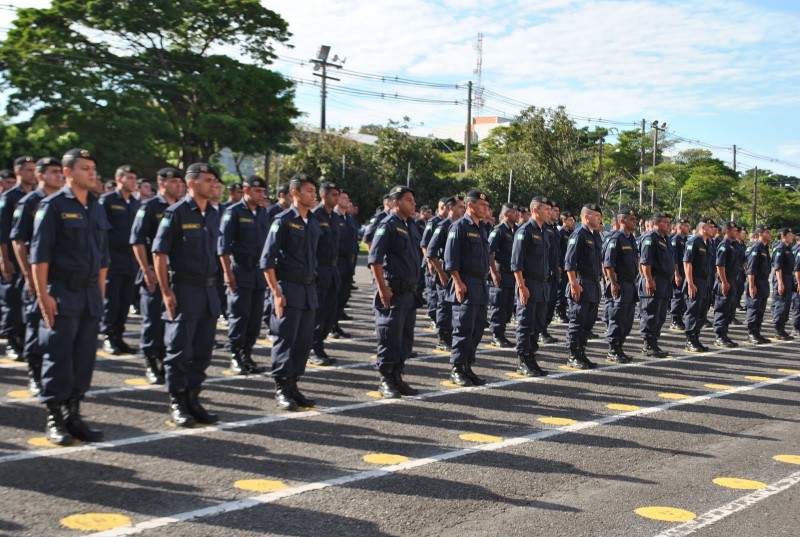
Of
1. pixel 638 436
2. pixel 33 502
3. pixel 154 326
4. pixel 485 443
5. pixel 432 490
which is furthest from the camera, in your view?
pixel 154 326

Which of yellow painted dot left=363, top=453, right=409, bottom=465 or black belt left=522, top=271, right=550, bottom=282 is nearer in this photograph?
yellow painted dot left=363, top=453, right=409, bottom=465

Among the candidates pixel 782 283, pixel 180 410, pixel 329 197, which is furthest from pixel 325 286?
pixel 782 283

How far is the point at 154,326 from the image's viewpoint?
7.53 meters

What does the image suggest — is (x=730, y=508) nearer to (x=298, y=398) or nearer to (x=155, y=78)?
(x=298, y=398)

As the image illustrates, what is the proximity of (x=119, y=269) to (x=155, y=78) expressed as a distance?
22.5 m

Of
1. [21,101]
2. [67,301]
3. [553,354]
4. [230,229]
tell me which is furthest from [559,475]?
[21,101]

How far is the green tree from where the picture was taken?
26984 millimetres

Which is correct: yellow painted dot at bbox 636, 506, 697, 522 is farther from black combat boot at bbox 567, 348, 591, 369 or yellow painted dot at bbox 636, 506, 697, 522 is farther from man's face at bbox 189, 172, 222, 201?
black combat boot at bbox 567, 348, 591, 369

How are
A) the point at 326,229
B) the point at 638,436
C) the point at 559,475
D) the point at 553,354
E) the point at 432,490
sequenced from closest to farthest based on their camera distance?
1. the point at 432,490
2. the point at 559,475
3. the point at 638,436
4. the point at 326,229
5. the point at 553,354

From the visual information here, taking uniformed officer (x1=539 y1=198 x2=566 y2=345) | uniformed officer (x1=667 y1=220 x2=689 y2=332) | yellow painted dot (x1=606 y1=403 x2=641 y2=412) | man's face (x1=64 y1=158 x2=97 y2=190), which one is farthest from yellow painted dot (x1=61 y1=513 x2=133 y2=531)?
uniformed officer (x1=667 y1=220 x2=689 y2=332)

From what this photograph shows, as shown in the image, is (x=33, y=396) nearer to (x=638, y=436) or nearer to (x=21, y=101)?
(x=638, y=436)

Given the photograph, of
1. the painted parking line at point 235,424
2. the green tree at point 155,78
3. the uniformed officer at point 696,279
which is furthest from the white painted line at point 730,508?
the green tree at point 155,78

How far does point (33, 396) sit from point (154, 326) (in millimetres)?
1235

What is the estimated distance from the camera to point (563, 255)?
13844mm
